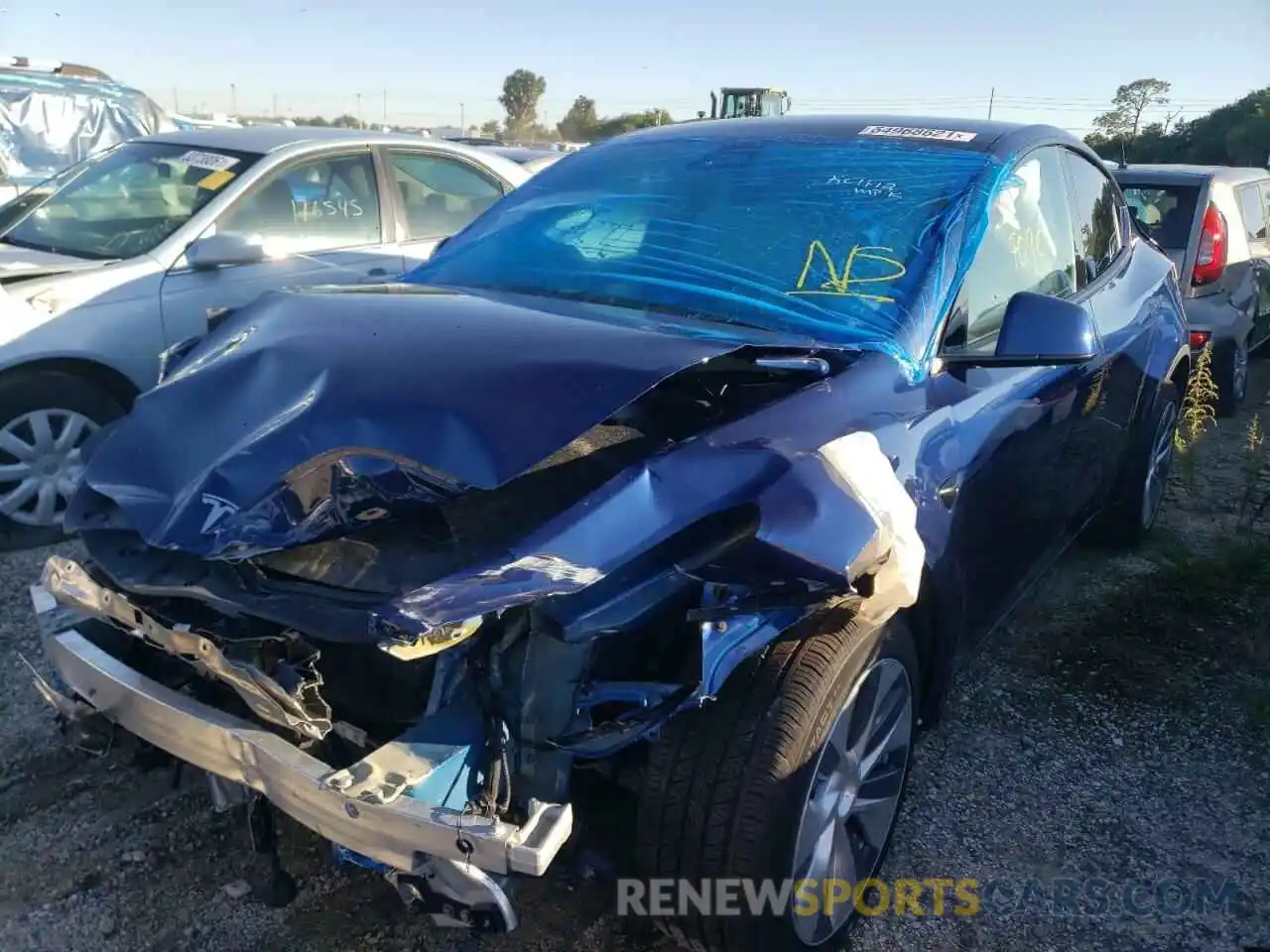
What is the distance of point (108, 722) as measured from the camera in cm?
233

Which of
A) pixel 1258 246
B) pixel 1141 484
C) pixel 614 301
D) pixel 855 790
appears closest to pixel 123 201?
pixel 614 301

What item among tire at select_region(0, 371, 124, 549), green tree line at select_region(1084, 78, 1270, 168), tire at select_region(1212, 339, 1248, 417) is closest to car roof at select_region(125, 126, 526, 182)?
tire at select_region(0, 371, 124, 549)

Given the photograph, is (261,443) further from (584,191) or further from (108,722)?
(584,191)

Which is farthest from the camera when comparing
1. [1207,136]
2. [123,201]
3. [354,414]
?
[1207,136]

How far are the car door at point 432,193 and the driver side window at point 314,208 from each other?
0.17 metres

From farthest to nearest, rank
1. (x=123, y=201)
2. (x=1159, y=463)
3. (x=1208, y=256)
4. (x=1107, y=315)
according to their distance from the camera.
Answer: (x=1208, y=256), (x=123, y=201), (x=1159, y=463), (x=1107, y=315)

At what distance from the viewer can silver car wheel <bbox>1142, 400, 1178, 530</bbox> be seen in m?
4.45

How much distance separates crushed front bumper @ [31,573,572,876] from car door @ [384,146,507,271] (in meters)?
3.88

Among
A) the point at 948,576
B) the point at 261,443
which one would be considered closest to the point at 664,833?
the point at 948,576

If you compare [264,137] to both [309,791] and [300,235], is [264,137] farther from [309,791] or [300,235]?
[309,791]

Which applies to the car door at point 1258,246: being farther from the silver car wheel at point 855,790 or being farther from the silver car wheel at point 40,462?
the silver car wheel at point 40,462

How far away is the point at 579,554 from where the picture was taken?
180 centimetres

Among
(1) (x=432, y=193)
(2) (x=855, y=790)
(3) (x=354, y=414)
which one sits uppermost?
(1) (x=432, y=193)

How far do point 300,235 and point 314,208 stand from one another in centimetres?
19
